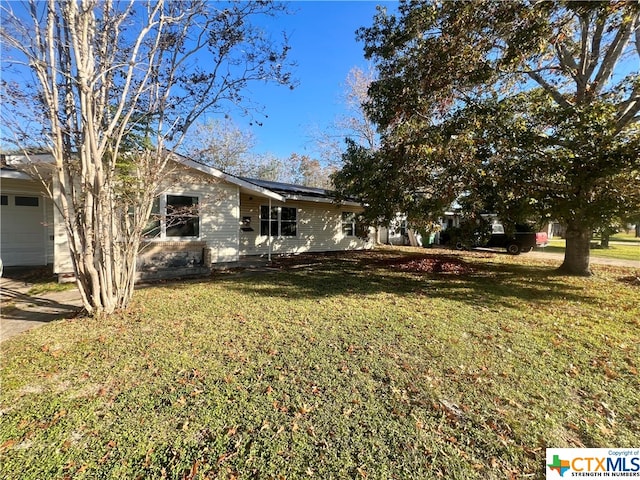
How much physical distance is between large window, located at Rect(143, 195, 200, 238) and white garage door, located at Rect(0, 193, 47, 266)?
4103 millimetres

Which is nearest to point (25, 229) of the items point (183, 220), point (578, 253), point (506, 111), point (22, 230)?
point (22, 230)

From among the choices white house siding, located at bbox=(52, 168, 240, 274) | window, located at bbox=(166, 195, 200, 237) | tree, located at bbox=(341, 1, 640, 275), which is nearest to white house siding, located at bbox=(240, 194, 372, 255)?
white house siding, located at bbox=(52, 168, 240, 274)

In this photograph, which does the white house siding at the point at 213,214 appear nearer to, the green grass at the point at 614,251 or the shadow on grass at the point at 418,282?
the shadow on grass at the point at 418,282

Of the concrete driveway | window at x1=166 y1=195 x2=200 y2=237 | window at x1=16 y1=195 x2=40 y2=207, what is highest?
window at x1=16 y1=195 x2=40 y2=207

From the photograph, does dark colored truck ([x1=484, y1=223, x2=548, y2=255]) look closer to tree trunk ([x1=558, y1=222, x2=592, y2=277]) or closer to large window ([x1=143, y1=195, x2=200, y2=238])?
tree trunk ([x1=558, y1=222, x2=592, y2=277])

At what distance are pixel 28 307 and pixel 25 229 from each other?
634 cm

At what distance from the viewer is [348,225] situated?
16875 millimetres

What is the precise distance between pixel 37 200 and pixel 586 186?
53.3 ft

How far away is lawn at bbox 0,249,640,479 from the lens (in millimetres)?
2227

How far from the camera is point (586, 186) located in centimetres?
683

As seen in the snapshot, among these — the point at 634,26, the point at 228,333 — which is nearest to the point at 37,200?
the point at 228,333

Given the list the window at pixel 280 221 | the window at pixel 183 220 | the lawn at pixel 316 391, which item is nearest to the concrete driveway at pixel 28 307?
the lawn at pixel 316 391

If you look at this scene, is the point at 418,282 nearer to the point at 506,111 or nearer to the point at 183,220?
the point at 506,111

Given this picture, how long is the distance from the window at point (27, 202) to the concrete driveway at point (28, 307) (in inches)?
150
